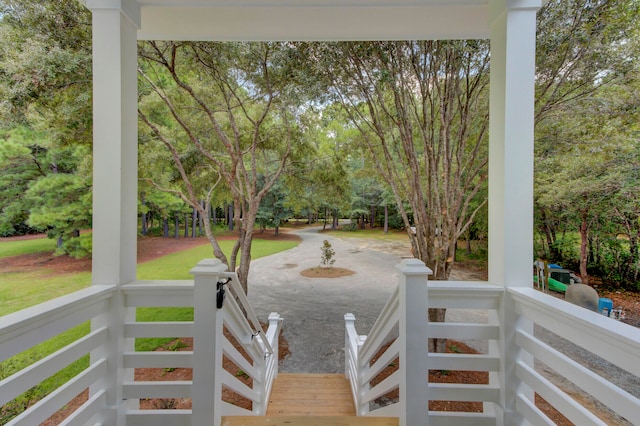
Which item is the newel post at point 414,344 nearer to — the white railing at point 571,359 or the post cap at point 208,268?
the white railing at point 571,359

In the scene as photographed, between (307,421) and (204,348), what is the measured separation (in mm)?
721

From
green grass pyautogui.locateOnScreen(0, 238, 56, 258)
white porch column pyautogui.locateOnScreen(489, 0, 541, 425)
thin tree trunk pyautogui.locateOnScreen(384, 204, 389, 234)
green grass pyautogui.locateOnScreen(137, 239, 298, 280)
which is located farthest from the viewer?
thin tree trunk pyautogui.locateOnScreen(384, 204, 389, 234)

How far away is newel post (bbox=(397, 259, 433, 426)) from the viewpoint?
135 cm

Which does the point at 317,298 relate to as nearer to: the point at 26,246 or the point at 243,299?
the point at 243,299

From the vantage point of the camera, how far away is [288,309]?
614 cm

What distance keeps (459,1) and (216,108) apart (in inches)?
176

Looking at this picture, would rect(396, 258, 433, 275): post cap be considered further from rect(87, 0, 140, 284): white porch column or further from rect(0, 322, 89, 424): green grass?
rect(0, 322, 89, 424): green grass

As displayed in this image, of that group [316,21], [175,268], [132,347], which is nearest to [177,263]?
[175,268]

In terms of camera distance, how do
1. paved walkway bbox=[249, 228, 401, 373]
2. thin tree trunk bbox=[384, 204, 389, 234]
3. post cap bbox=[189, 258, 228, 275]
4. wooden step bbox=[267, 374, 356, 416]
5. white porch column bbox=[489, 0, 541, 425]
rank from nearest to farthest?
1. post cap bbox=[189, 258, 228, 275]
2. white porch column bbox=[489, 0, 541, 425]
3. wooden step bbox=[267, 374, 356, 416]
4. paved walkway bbox=[249, 228, 401, 373]
5. thin tree trunk bbox=[384, 204, 389, 234]

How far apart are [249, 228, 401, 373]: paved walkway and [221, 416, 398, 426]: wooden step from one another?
2818 millimetres

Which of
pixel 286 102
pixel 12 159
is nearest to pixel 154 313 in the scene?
pixel 12 159

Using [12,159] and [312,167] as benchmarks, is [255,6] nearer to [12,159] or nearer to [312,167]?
[312,167]

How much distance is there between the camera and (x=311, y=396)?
2.83m

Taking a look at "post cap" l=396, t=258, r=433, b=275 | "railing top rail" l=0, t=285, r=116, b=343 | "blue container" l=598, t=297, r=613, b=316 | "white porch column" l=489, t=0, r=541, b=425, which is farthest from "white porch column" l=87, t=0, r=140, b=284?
"blue container" l=598, t=297, r=613, b=316
